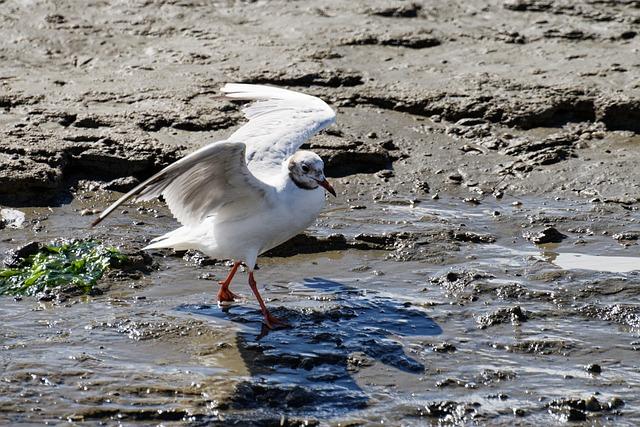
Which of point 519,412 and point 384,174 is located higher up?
point 519,412

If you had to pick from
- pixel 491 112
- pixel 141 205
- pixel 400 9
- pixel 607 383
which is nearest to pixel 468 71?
pixel 491 112

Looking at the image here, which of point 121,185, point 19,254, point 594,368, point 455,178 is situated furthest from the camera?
point 455,178

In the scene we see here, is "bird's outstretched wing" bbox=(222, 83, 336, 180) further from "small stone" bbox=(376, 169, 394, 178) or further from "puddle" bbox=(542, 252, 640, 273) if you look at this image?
"puddle" bbox=(542, 252, 640, 273)

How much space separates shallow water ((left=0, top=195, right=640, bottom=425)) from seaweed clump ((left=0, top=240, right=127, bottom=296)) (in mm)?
170

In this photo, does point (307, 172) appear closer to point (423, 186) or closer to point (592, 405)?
point (423, 186)

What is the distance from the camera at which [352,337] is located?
6.39 meters

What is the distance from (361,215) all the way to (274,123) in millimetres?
938

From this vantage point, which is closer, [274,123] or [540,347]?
[540,347]

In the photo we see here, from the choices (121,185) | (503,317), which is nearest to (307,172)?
(503,317)

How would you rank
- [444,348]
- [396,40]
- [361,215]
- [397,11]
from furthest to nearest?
[397,11] → [396,40] → [361,215] → [444,348]

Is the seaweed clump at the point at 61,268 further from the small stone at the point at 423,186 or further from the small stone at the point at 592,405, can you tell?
the small stone at the point at 592,405

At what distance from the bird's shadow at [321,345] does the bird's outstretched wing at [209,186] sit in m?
0.62

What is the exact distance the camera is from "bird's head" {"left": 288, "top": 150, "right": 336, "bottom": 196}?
275 inches

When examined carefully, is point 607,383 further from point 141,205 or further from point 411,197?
point 141,205
